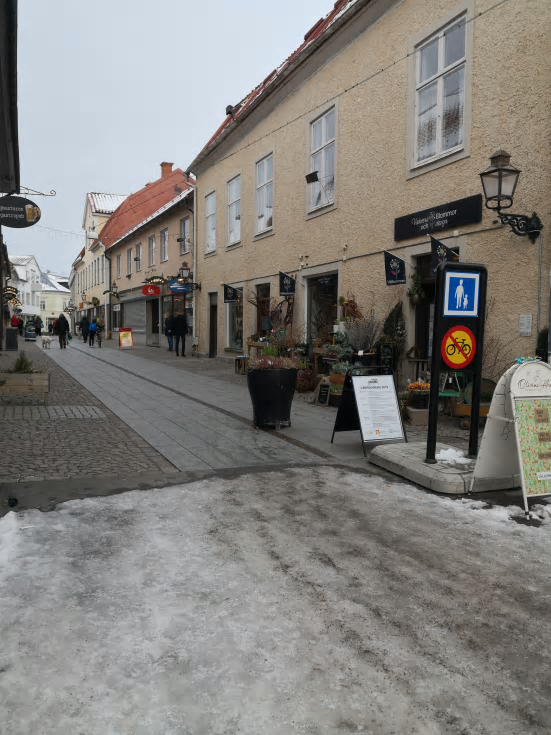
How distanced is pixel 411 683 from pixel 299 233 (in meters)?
12.9

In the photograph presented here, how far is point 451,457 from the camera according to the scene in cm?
559

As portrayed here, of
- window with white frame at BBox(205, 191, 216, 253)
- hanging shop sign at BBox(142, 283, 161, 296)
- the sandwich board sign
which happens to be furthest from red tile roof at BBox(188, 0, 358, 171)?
the sandwich board sign

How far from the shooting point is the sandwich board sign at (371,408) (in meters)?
6.24

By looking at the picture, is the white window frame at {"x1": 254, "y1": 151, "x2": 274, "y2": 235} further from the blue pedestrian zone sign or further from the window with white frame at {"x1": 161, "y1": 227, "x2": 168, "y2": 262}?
the blue pedestrian zone sign

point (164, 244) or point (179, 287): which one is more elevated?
point (164, 244)

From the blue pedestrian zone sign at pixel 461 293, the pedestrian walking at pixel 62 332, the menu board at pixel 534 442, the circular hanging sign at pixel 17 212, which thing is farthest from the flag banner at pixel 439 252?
the pedestrian walking at pixel 62 332

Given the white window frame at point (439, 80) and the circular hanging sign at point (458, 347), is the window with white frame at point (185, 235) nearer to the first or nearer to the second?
the white window frame at point (439, 80)

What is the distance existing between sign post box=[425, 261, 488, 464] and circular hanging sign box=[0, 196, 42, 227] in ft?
33.9

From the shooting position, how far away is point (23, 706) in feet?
6.80

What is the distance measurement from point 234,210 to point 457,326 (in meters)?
14.5

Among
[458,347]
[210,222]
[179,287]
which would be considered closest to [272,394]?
[458,347]

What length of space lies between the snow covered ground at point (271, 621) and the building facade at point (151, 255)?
18.5m

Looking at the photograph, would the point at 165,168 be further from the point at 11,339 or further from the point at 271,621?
the point at 271,621

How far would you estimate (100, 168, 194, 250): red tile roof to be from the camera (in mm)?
33031
